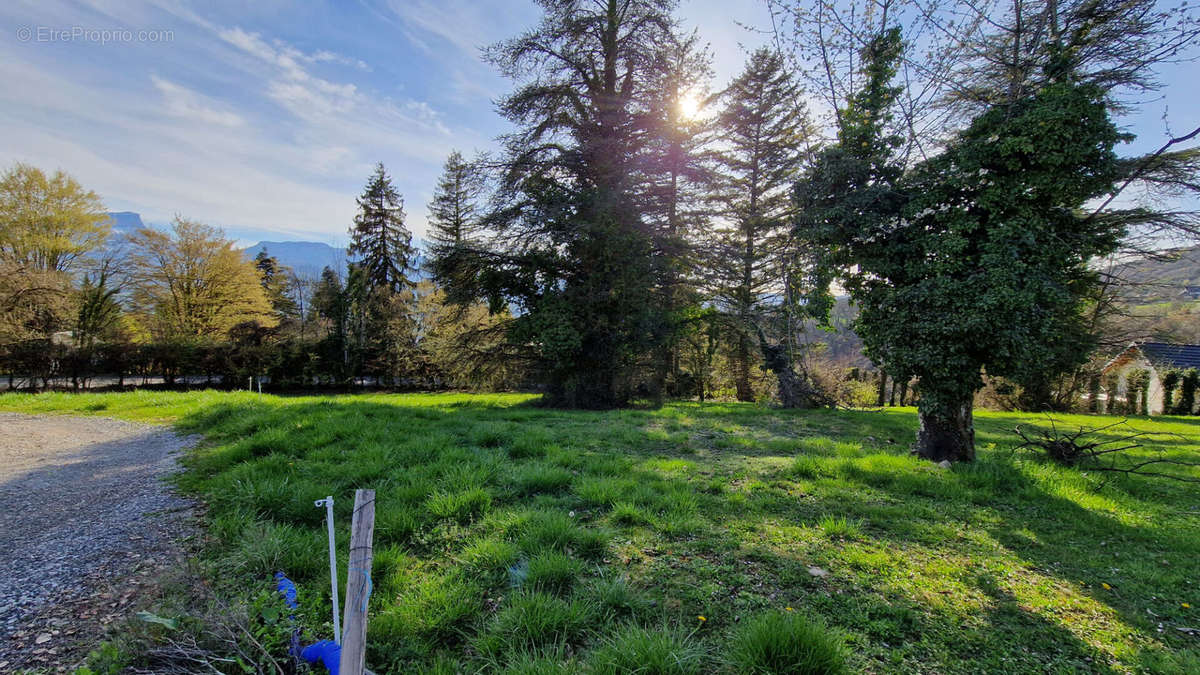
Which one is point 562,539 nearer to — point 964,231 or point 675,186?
point 964,231

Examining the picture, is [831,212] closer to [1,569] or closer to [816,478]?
[816,478]

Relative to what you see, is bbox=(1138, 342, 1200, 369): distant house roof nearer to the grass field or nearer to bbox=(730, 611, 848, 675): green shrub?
the grass field

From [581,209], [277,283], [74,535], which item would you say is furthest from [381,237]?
[74,535]

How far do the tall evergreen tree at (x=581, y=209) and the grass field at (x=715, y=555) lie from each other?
6774mm

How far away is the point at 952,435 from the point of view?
5.98m

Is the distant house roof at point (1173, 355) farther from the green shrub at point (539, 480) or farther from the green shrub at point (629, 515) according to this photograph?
the green shrub at point (539, 480)

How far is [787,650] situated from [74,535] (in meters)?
4.92

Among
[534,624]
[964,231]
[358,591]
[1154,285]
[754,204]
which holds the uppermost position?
[754,204]

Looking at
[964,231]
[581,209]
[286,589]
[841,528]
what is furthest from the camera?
[581,209]

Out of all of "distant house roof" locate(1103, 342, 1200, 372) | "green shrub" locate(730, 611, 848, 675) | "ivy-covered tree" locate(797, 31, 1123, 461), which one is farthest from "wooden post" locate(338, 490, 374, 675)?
"distant house roof" locate(1103, 342, 1200, 372)

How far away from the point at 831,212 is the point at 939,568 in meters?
4.90

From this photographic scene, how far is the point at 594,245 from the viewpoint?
1204 centimetres

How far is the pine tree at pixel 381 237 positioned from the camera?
2845 centimetres

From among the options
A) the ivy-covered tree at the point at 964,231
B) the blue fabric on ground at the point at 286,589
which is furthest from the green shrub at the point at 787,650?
the ivy-covered tree at the point at 964,231
